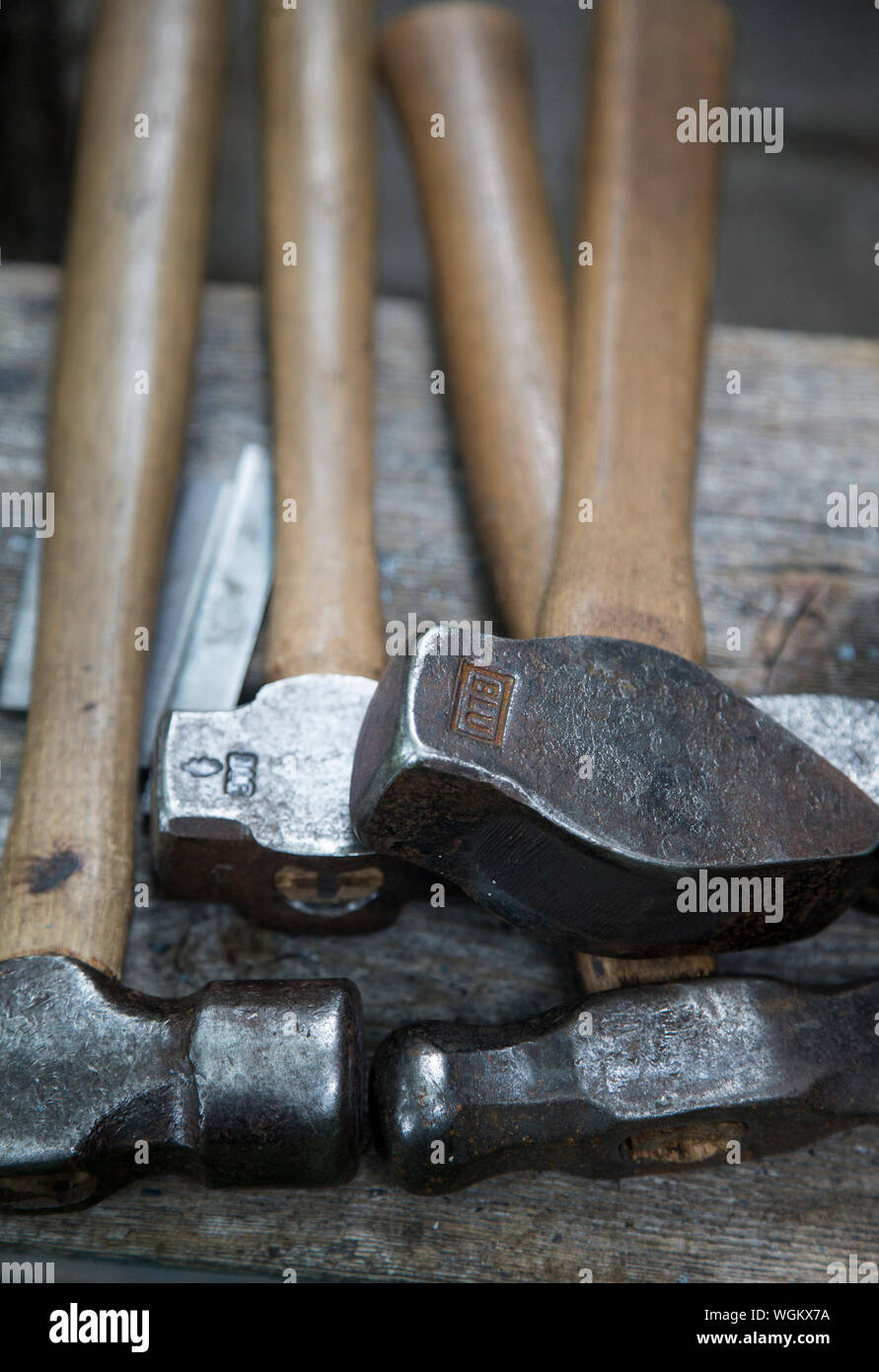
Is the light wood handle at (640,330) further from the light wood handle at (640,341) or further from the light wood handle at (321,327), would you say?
the light wood handle at (321,327)

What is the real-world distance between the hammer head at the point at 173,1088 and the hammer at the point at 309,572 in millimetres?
153

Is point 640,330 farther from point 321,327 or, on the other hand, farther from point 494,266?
point 321,327

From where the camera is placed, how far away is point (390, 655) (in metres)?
1.32

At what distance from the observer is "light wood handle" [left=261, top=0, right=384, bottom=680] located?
4.19 feet

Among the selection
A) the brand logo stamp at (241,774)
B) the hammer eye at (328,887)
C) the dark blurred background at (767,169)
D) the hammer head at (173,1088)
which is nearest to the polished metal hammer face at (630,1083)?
the hammer head at (173,1088)

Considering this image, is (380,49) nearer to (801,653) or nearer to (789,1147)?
(801,653)

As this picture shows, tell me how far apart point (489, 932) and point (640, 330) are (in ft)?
2.44

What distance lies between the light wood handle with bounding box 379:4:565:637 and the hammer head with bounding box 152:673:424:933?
299mm

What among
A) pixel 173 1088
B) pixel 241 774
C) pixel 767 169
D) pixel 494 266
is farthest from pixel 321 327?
pixel 767 169

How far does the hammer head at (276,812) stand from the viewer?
109 cm

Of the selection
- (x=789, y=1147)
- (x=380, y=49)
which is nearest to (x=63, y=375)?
(x=380, y=49)

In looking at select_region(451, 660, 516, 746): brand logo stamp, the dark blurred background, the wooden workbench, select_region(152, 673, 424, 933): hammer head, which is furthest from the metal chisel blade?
the dark blurred background

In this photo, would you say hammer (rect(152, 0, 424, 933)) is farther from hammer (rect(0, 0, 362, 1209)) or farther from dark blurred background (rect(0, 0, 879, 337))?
dark blurred background (rect(0, 0, 879, 337))

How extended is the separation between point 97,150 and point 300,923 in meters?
1.00
